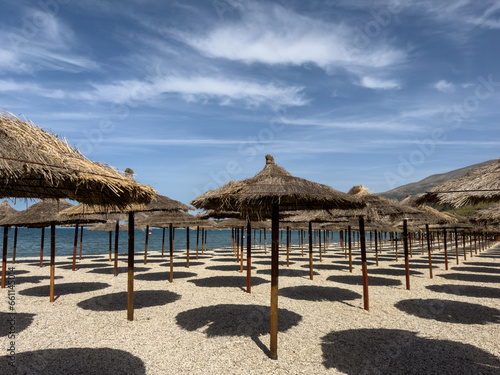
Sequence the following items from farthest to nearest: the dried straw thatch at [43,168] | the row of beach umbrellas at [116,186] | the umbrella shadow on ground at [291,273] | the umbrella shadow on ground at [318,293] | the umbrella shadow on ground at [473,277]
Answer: the umbrella shadow on ground at [291,273]
the umbrella shadow on ground at [473,277]
the umbrella shadow on ground at [318,293]
the row of beach umbrellas at [116,186]
the dried straw thatch at [43,168]

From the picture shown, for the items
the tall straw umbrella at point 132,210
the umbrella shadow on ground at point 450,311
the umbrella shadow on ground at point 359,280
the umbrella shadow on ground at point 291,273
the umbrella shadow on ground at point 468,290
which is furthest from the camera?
the umbrella shadow on ground at point 291,273

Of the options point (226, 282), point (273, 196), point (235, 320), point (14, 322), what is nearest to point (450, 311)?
point (235, 320)

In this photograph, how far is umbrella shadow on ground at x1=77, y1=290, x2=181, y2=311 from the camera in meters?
9.94

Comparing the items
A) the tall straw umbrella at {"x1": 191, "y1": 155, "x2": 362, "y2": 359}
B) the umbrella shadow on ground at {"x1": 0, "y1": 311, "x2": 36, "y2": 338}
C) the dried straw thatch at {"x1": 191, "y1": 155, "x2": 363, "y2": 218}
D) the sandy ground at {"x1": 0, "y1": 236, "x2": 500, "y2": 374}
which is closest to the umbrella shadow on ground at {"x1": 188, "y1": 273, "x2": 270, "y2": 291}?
the sandy ground at {"x1": 0, "y1": 236, "x2": 500, "y2": 374}

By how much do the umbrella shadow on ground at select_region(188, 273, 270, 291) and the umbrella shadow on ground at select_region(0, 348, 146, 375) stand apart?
7.08 metres

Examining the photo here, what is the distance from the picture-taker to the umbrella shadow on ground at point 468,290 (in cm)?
1209

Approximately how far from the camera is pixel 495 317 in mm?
8992

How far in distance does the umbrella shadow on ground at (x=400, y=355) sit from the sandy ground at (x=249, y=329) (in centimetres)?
2

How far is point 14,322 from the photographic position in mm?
8305

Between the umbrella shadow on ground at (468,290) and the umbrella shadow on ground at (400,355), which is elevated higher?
the umbrella shadow on ground at (400,355)

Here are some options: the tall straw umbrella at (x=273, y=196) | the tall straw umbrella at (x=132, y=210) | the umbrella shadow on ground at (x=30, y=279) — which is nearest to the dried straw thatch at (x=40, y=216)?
the tall straw umbrella at (x=132, y=210)

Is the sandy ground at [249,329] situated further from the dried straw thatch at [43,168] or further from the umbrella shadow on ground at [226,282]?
the dried straw thatch at [43,168]

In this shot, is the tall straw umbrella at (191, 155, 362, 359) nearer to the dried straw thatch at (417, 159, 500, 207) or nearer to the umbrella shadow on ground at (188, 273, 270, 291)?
the dried straw thatch at (417, 159, 500, 207)

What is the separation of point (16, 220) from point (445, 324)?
15399mm
